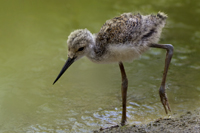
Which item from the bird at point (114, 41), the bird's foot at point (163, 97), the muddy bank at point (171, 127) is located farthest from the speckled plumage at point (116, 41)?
the muddy bank at point (171, 127)

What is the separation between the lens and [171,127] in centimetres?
361

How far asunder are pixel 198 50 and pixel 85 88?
7.60ft

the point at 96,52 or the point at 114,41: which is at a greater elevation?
the point at 114,41

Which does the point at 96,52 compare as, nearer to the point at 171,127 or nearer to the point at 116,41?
the point at 116,41

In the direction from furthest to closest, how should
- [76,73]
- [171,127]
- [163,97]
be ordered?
[76,73] → [163,97] → [171,127]

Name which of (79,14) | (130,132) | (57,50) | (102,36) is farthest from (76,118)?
(79,14)

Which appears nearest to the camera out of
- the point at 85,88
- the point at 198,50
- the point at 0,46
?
the point at 85,88

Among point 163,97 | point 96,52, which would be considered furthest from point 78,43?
point 163,97

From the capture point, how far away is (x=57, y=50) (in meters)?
6.21

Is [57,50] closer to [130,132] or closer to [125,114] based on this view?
[125,114]

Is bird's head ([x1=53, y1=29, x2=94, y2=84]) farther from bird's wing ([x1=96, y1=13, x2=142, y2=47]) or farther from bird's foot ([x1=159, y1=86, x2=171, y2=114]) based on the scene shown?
bird's foot ([x1=159, y1=86, x2=171, y2=114])

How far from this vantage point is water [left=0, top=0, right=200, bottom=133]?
4.50 meters

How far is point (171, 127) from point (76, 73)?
2369mm

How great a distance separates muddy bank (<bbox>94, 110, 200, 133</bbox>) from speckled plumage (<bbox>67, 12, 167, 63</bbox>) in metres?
0.83
